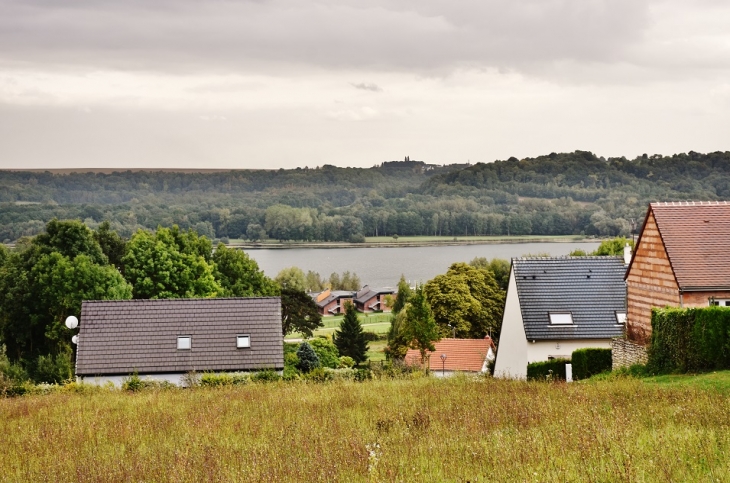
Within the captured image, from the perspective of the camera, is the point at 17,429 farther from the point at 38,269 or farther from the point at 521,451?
the point at 38,269

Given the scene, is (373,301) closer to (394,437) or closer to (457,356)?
(457,356)

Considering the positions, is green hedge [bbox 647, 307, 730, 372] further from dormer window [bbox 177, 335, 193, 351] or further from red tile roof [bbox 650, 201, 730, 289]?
dormer window [bbox 177, 335, 193, 351]

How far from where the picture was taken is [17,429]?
11.5m

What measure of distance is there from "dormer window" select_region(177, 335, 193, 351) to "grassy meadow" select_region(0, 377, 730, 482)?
14.8 meters

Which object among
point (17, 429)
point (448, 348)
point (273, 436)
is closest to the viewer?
point (273, 436)

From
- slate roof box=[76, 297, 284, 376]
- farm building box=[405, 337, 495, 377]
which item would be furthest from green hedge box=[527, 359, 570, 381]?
farm building box=[405, 337, 495, 377]

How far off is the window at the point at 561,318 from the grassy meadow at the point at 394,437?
18.9 m

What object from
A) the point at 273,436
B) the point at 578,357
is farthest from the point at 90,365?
the point at 273,436

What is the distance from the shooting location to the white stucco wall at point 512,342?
32.1 meters

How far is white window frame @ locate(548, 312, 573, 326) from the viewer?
31.8m

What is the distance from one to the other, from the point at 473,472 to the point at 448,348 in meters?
42.8

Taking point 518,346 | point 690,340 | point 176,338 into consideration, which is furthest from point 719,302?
point 176,338

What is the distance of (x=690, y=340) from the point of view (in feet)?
58.2

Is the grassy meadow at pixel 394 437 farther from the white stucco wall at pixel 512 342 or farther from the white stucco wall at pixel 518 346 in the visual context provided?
the white stucco wall at pixel 512 342
